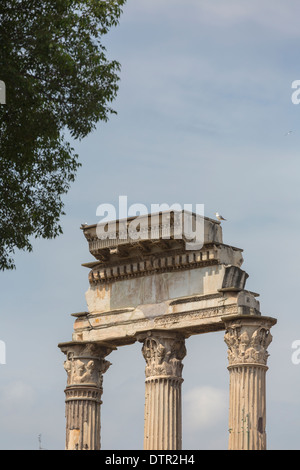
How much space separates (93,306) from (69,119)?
832 cm

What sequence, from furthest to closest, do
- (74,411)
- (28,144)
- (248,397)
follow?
(74,411), (248,397), (28,144)

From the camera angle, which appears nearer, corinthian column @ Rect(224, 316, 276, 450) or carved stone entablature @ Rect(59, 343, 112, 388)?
corinthian column @ Rect(224, 316, 276, 450)

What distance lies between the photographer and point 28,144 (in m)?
28.4

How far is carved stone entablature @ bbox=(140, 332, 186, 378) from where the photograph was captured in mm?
34531

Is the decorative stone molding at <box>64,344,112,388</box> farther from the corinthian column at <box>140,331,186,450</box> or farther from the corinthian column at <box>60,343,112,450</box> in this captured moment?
the corinthian column at <box>140,331,186,450</box>

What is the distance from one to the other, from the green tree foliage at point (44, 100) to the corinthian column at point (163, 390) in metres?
6.12

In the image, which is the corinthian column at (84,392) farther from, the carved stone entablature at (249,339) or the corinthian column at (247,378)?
the carved stone entablature at (249,339)

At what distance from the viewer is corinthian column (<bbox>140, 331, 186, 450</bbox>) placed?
34.1m

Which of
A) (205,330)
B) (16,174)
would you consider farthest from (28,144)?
(205,330)

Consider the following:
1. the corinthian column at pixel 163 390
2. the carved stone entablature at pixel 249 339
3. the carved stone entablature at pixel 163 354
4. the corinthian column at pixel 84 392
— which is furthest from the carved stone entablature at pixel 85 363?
the carved stone entablature at pixel 249 339

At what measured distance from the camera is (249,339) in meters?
33.2

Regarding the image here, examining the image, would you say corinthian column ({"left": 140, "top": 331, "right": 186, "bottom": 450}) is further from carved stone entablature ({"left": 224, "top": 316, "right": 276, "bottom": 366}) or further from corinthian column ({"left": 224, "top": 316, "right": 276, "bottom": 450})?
carved stone entablature ({"left": 224, "top": 316, "right": 276, "bottom": 366})

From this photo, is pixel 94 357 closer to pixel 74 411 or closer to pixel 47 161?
pixel 74 411

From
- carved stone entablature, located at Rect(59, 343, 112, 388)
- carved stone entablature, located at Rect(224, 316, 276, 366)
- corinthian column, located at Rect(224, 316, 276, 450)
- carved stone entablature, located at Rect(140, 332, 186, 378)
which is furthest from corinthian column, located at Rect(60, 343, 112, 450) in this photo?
carved stone entablature, located at Rect(224, 316, 276, 366)
